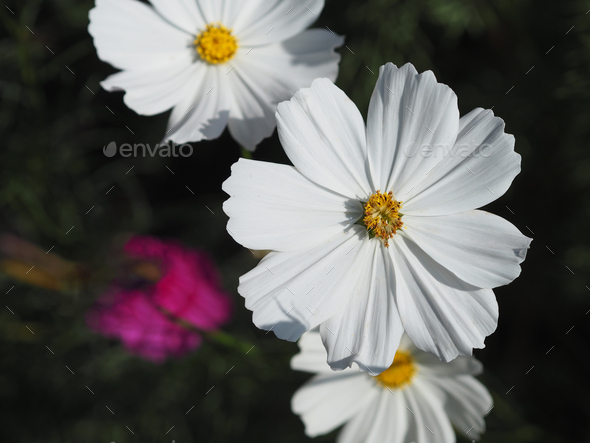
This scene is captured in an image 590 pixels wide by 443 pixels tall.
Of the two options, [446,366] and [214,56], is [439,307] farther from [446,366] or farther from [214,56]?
[214,56]

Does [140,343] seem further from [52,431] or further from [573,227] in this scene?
[573,227]

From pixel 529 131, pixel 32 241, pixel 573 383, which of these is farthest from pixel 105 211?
pixel 573 383

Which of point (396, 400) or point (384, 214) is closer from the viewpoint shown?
point (384, 214)

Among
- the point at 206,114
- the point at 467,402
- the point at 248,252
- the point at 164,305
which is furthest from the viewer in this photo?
the point at 248,252

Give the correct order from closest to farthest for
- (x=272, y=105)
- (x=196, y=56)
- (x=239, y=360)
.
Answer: (x=272, y=105)
(x=196, y=56)
(x=239, y=360)

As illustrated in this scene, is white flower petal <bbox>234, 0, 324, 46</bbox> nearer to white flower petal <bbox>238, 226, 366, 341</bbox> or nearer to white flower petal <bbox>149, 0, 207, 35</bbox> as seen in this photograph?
white flower petal <bbox>149, 0, 207, 35</bbox>

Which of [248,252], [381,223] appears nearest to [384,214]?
[381,223]
